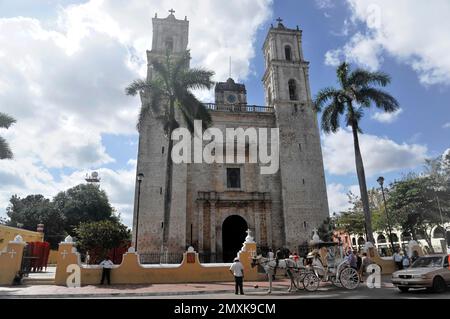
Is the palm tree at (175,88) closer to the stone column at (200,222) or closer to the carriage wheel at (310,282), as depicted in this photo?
the stone column at (200,222)

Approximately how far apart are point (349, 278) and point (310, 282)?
1238 millimetres

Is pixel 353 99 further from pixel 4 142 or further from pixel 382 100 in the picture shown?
pixel 4 142

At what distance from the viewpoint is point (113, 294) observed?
9648 millimetres

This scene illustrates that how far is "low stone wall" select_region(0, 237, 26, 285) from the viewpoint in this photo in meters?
12.1

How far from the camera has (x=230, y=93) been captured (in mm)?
35000

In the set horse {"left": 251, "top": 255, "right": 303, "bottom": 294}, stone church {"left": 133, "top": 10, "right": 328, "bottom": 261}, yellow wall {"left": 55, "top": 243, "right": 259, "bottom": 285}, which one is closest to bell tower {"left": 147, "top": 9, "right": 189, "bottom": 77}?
stone church {"left": 133, "top": 10, "right": 328, "bottom": 261}

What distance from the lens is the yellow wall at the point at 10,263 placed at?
39.5 ft

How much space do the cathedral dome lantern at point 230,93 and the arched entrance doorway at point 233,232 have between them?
15572 millimetres

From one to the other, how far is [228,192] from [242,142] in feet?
14.0

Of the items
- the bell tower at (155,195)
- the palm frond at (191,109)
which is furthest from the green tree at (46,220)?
the palm frond at (191,109)

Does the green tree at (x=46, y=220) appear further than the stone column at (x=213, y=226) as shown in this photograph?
Yes

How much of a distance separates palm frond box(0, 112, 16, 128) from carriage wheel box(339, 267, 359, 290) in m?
17.8

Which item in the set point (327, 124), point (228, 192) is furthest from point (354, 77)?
point (228, 192)
